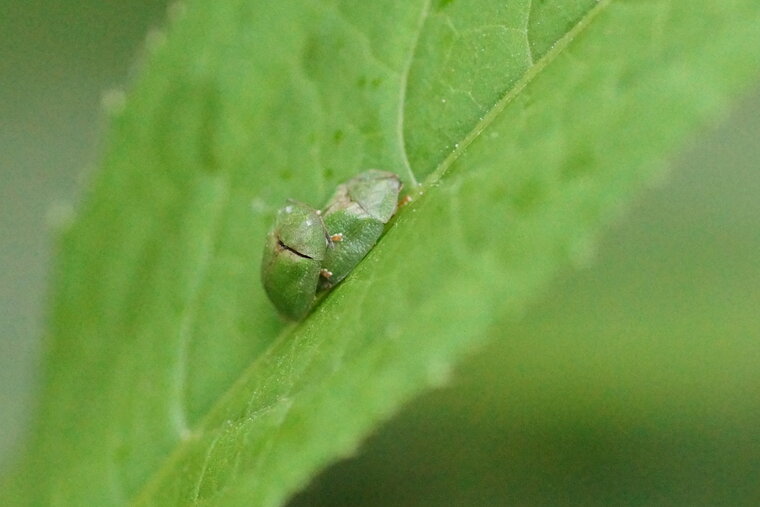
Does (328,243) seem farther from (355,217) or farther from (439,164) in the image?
(439,164)

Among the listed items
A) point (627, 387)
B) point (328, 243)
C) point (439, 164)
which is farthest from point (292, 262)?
point (627, 387)

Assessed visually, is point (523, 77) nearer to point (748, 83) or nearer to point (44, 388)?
point (748, 83)

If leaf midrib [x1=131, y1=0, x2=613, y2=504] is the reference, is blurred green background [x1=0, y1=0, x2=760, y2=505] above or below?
below

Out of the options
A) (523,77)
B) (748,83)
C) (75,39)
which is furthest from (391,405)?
(75,39)

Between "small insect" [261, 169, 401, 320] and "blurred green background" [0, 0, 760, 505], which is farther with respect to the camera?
"blurred green background" [0, 0, 760, 505]

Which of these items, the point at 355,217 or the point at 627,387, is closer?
the point at 355,217

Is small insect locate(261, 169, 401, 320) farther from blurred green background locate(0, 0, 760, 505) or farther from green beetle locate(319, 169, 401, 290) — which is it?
blurred green background locate(0, 0, 760, 505)

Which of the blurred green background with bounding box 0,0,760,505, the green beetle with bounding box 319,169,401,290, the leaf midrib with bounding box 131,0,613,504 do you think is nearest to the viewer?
the leaf midrib with bounding box 131,0,613,504

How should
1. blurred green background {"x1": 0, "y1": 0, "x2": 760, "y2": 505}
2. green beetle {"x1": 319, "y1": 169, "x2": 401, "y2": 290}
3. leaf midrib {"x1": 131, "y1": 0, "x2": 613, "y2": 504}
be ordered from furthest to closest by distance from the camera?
1. blurred green background {"x1": 0, "y1": 0, "x2": 760, "y2": 505}
2. green beetle {"x1": 319, "y1": 169, "x2": 401, "y2": 290}
3. leaf midrib {"x1": 131, "y1": 0, "x2": 613, "y2": 504}

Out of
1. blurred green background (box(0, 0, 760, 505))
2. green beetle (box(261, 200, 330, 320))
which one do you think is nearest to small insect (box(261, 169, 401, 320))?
green beetle (box(261, 200, 330, 320))
